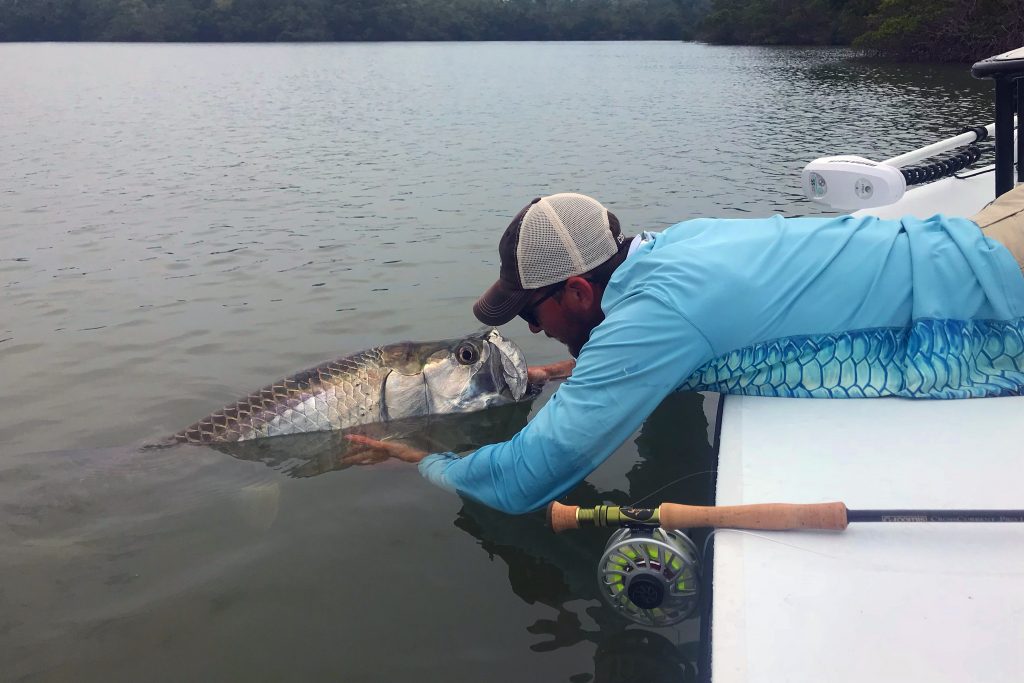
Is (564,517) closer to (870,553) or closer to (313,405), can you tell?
(870,553)

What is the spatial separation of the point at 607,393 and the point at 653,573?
63 cm

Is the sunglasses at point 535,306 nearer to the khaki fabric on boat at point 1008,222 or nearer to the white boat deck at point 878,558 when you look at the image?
the white boat deck at point 878,558

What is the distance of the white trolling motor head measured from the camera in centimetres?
642

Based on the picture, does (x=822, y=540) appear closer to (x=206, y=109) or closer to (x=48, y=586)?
(x=48, y=586)

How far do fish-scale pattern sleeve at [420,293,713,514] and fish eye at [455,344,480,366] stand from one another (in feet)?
6.23

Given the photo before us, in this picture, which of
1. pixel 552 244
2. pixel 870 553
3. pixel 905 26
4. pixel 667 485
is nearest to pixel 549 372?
pixel 667 485

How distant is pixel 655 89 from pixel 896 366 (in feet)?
107

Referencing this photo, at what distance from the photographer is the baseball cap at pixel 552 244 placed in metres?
3.40

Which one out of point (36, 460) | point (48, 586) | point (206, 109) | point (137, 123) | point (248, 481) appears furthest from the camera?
point (206, 109)

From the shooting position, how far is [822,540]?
248 cm

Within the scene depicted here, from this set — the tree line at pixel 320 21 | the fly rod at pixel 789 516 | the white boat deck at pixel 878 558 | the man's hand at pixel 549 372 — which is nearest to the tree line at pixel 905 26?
the tree line at pixel 320 21

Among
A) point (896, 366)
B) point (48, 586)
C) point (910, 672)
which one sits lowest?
point (48, 586)

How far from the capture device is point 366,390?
5.22 meters

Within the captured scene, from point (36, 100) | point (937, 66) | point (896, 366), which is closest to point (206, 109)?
point (36, 100)
